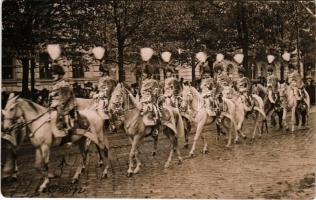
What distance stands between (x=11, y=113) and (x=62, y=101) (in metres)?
0.67

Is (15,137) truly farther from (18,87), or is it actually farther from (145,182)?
(145,182)

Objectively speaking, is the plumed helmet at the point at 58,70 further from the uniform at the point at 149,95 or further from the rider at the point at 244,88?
the rider at the point at 244,88

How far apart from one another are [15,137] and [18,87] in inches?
27.7

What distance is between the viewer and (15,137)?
8.10m

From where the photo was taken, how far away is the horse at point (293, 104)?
965cm

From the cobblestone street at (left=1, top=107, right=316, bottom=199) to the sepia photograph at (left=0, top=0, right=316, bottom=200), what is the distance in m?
0.02

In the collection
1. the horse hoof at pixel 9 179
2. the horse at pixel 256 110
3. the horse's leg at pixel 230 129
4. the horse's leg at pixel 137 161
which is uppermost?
the horse at pixel 256 110

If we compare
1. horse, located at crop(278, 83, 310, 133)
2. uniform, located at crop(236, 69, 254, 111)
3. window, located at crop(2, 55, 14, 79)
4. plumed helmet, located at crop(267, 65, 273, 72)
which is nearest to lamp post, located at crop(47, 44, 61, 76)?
window, located at crop(2, 55, 14, 79)

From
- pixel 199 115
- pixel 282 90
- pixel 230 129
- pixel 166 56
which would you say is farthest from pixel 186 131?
pixel 282 90

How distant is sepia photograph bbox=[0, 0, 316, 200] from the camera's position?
7.98 metres

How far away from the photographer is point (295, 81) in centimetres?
905

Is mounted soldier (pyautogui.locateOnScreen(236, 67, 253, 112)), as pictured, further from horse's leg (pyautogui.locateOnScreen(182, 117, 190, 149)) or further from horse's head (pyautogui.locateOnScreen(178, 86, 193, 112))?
horse's leg (pyautogui.locateOnScreen(182, 117, 190, 149))

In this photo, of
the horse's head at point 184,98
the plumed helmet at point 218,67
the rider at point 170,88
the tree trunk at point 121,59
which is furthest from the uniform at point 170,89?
the tree trunk at point 121,59

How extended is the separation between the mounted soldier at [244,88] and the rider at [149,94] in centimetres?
131
